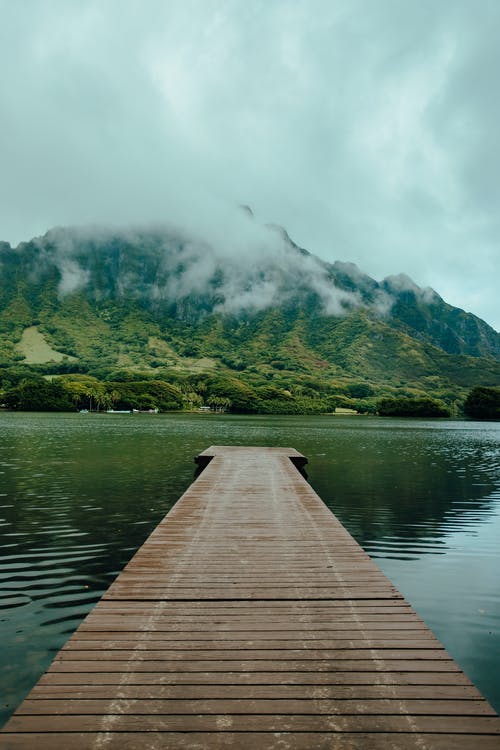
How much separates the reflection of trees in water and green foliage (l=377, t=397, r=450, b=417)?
138 meters

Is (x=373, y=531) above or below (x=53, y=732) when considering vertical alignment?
below

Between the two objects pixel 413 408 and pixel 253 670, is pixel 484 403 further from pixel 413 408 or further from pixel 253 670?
pixel 253 670

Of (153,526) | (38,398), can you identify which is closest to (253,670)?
(153,526)

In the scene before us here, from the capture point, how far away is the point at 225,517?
52.6ft

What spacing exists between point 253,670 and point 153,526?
12400 millimetres

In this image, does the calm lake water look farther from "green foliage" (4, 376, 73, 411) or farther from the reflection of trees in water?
"green foliage" (4, 376, 73, 411)

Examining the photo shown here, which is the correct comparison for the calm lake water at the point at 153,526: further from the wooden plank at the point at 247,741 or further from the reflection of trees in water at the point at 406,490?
the wooden plank at the point at 247,741

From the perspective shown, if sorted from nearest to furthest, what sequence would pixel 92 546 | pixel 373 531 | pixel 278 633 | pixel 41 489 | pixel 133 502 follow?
pixel 278 633 → pixel 92 546 → pixel 373 531 → pixel 133 502 → pixel 41 489

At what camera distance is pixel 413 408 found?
182 metres

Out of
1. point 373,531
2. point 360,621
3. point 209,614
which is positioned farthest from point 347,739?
point 373,531

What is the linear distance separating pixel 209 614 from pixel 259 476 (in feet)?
60.0

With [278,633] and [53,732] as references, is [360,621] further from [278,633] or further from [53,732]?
[53,732]

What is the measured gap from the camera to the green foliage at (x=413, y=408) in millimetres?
178125

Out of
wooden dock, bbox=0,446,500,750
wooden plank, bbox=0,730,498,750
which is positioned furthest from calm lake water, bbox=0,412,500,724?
wooden plank, bbox=0,730,498,750
